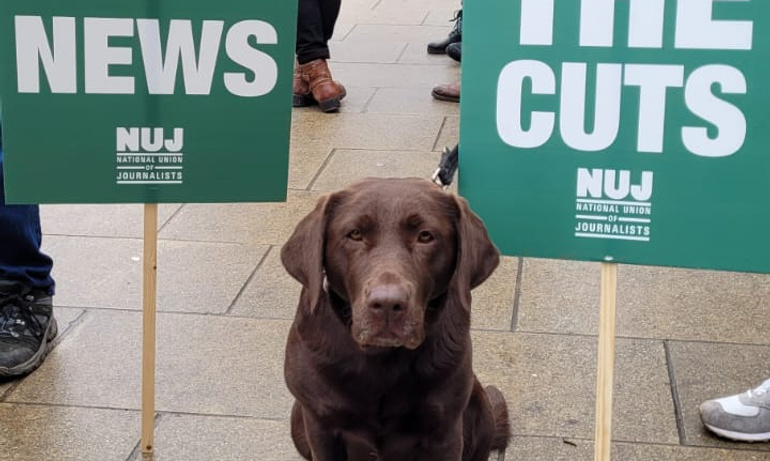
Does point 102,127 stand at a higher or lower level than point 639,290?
higher

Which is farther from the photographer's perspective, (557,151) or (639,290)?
(639,290)

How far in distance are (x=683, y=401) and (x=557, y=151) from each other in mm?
1477

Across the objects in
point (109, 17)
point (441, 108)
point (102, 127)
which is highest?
point (109, 17)

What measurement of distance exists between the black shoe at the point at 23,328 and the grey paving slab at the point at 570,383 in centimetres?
160

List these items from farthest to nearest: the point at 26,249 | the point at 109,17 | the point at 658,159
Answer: the point at 26,249
the point at 109,17
the point at 658,159

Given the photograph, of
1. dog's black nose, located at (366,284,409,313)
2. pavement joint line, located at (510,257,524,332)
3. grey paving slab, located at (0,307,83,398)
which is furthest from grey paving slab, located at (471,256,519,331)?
dog's black nose, located at (366,284,409,313)

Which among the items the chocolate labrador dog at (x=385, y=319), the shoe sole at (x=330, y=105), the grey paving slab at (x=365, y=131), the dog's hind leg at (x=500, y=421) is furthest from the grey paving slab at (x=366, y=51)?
the chocolate labrador dog at (x=385, y=319)

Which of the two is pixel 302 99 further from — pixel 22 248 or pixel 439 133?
pixel 22 248

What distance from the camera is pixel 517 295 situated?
5.25m

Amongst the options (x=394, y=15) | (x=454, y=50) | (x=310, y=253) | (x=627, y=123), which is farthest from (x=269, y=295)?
(x=394, y=15)

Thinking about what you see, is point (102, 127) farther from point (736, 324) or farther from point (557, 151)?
point (736, 324)

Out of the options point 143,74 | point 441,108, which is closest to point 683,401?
point 143,74

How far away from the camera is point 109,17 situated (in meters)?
3.49

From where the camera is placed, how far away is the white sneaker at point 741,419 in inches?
160
